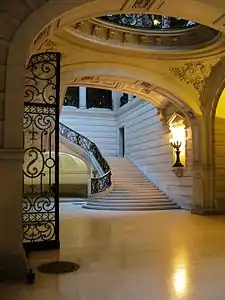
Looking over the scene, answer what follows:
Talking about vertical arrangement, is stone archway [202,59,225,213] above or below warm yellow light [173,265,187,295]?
above

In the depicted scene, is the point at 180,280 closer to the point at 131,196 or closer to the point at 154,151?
the point at 131,196

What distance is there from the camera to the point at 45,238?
16.3 ft

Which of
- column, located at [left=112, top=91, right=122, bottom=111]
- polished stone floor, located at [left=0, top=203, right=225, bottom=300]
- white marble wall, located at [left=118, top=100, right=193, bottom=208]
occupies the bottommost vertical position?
polished stone floor, located at [left=0, top=203, right=225, bottom=300]

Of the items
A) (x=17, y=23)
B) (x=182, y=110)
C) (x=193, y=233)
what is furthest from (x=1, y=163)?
(x=182, y=110)

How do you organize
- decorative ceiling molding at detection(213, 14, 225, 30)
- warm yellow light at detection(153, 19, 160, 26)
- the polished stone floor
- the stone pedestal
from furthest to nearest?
1. warm yellow light at detection(153, 19, 160, 26)
2. decorative ceiling molding at detection(213, 14, 225, 30)
3. the stone pedestal
4. the polished stone floor

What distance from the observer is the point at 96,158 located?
14.2 metres

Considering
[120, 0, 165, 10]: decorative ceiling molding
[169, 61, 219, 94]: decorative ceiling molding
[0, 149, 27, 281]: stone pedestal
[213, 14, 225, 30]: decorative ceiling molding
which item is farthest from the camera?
[169, 61, 219, 94]: decorative ceiling molding

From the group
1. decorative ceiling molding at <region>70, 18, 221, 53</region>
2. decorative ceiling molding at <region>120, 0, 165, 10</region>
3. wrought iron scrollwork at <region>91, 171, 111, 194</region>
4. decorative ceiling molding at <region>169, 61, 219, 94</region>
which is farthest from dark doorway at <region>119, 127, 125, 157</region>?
decorative ceiling molding at <region>120, 0, 165, 10</region>

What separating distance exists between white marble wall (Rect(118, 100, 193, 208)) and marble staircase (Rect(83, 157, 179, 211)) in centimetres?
28

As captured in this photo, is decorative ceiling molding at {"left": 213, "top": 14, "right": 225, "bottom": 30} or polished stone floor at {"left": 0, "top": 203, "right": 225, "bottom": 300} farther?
decorative ceiling molding at {"left": 213, "top": 14, "right": 225, "bottom": 30}

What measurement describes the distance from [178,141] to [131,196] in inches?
94.9

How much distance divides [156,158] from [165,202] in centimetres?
192

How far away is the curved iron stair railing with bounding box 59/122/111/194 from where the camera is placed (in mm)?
12414

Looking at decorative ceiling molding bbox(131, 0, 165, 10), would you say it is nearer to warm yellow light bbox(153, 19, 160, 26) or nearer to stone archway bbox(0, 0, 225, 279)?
stone archway bbox(0, 0, 225, 279)
